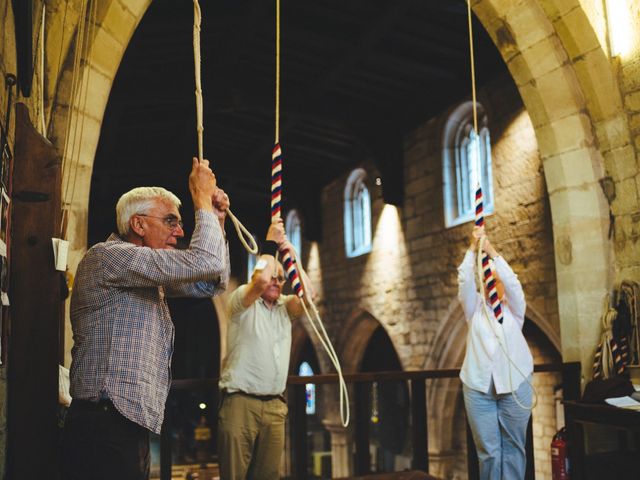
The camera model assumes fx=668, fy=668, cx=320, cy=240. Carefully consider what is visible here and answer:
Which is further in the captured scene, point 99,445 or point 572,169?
point 572,169

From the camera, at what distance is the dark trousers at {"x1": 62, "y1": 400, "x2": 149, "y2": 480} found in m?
1.62

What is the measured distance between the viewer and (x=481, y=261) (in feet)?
9.93

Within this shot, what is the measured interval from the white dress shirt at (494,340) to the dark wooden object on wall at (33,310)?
1853 mm

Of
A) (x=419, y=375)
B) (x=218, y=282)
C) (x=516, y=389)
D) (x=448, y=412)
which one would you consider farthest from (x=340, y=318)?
(x=218, y=282)

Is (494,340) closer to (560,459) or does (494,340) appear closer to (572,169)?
(560,459)

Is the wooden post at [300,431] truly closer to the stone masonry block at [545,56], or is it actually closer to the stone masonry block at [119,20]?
the stone masonry block at [119,20]

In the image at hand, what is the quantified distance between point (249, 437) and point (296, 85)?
6407mm

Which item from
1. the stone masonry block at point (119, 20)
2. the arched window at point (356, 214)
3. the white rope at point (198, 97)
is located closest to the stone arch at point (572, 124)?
the stone masonry block at point (119, 20)

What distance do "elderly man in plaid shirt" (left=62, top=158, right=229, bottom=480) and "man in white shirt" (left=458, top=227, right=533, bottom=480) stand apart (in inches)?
63.7

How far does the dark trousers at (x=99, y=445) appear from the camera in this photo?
1620mm

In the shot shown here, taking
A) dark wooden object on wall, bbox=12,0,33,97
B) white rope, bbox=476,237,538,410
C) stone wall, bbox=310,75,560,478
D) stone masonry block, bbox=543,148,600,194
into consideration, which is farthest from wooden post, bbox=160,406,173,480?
stone wall, bbox=310,75,560,478

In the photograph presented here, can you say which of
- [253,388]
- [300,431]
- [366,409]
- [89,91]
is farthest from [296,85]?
[253,388]

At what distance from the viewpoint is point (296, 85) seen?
28.1 feet

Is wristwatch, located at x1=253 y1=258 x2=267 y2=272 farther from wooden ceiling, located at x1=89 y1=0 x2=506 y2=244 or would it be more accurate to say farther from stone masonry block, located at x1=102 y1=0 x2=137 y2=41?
wooden ceiling, located at x1=89 y1=0 x2=506 y2=244
